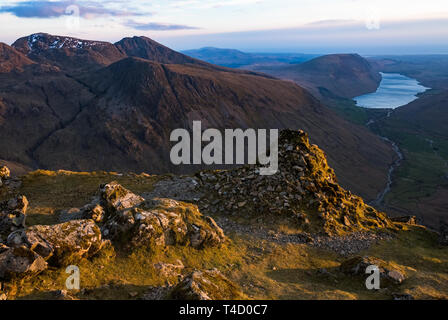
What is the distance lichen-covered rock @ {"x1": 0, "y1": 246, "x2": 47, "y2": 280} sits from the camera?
12.1 m

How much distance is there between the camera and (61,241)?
13.8 m

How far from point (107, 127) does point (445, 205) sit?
14194cm

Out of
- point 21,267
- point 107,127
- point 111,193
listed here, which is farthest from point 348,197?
point 107,127

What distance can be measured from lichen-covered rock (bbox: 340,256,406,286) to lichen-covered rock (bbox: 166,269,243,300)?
9.55 m

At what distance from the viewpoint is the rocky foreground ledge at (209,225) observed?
13094mm

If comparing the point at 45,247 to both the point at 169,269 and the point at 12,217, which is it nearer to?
the point at 169,269

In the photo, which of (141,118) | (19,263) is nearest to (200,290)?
(19,263)

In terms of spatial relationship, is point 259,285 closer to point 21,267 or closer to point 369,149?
point 21,267

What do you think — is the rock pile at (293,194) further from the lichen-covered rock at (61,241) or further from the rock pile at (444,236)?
the lichen-covered rock at (61,241)

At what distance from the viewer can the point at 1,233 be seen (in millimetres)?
16828

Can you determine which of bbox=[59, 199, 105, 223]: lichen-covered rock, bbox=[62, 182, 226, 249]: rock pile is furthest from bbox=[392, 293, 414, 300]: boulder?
bbox=[59, 199, 105, 223]: lichen-covered rock

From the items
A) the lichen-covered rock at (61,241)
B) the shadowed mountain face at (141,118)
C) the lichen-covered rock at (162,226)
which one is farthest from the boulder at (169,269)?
the shadowed mountain face at (141,118)

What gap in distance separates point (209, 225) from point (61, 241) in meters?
9.10

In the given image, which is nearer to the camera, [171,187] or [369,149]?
[171,187]
